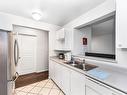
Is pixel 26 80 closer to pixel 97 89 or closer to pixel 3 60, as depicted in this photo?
pixel 3 60

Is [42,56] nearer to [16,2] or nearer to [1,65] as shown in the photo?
[16,2]

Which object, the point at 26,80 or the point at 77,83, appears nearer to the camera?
the point at 77,83

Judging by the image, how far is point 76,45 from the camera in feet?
9.19

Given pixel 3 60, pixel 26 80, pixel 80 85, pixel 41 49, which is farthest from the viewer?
pixel 41 49

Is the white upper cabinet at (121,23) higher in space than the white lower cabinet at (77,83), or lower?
higher

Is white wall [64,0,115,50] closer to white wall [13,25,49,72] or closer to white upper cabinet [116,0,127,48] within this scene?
white upper cabinet [116,0,127,48]

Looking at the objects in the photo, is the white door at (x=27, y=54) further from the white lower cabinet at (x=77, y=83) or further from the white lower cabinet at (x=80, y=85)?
the white lower cabinet at (x=77, y=83)

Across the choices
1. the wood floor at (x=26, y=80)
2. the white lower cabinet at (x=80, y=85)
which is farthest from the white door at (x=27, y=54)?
the white lower cabinet at (x=80, y=85)

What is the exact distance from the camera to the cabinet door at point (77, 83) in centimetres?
156

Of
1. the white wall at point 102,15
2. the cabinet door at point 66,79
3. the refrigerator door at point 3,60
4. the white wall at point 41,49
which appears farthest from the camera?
the white wall at point 41,49

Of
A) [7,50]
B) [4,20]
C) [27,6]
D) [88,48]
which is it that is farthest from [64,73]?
[4,20]

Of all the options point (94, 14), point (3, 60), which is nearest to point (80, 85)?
point (3, 60)

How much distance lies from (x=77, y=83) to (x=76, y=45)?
4.47ft

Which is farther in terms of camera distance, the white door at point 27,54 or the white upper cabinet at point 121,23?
the white door at point 27,54
